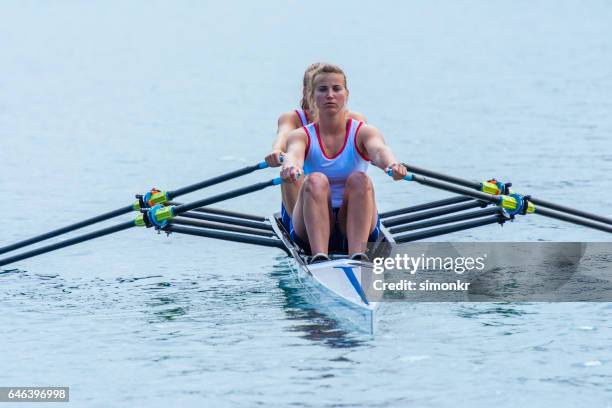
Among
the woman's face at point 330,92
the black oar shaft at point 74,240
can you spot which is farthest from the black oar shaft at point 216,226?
the woman's face at point 330,92

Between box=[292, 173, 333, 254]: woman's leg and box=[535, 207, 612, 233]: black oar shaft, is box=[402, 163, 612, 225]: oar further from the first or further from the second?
box=[292, 173, 333, 254]: woman's leg

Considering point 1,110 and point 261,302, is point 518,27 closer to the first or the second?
point 1,110

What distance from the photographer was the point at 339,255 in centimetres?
1102

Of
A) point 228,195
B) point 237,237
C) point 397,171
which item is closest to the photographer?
point 397,171

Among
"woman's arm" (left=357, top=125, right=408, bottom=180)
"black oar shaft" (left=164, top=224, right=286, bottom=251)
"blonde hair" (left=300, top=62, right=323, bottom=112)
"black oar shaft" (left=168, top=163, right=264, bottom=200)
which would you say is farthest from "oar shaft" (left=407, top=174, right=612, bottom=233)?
"black oar shaft" (left=168, top=163, right=264, bottom=200)

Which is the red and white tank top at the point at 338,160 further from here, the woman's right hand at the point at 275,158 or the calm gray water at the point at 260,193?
the calm gray water at the point at 260,193

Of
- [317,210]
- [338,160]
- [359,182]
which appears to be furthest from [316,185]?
[338,160]

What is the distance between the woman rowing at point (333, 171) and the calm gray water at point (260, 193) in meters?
0.78

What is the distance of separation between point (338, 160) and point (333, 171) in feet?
0.39

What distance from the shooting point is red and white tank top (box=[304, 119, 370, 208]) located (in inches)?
431

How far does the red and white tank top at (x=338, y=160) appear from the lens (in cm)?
1095

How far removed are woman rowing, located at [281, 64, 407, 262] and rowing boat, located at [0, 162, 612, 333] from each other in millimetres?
250

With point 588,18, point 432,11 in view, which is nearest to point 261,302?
point 588,18

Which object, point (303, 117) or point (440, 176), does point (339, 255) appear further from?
point (303, 117)
